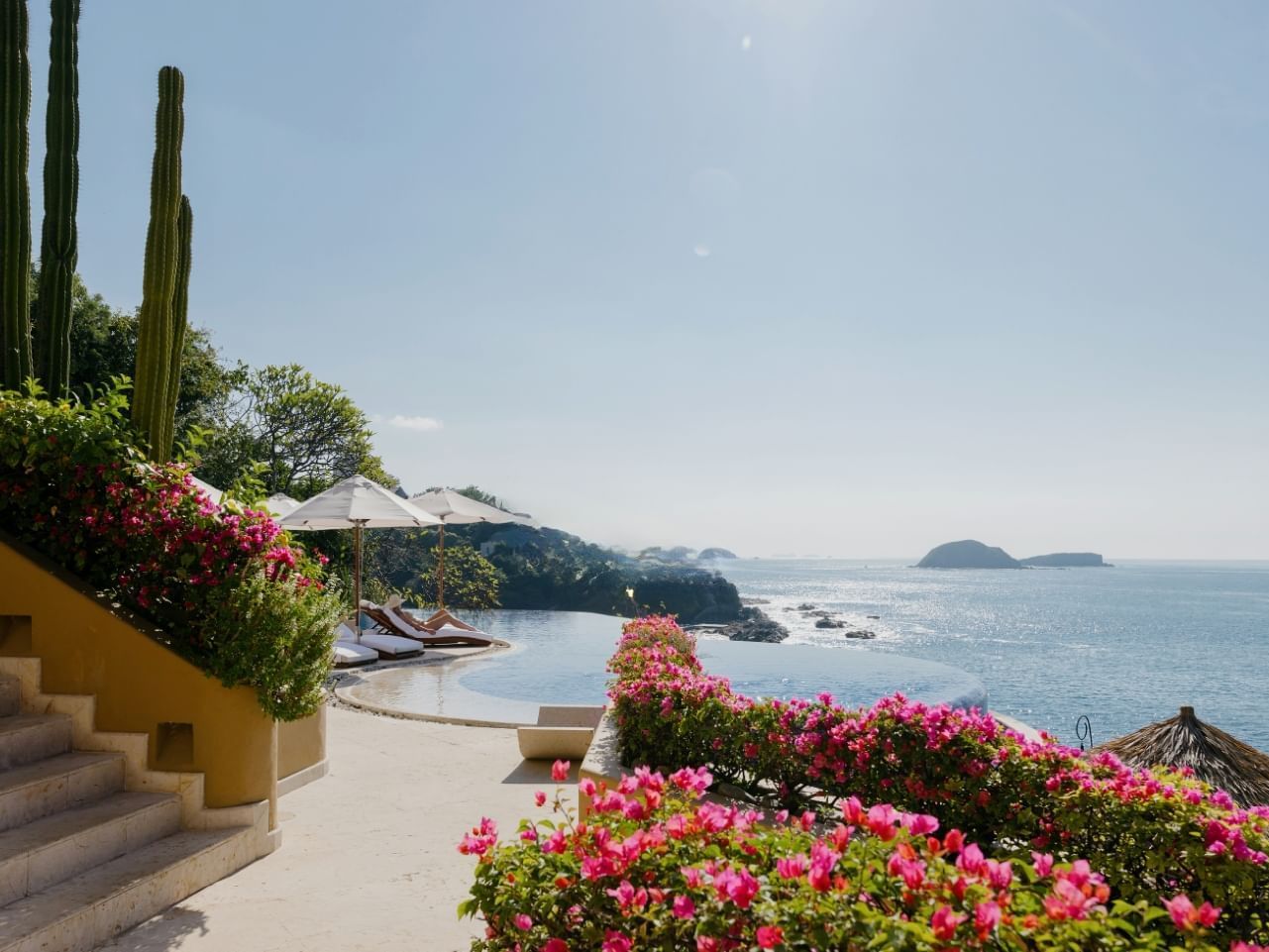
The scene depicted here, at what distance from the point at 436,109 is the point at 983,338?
45.9ft

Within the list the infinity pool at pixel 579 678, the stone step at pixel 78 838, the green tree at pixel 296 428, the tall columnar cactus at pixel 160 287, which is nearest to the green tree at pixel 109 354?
the green tree at pixel 296 428

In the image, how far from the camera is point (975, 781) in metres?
3.26

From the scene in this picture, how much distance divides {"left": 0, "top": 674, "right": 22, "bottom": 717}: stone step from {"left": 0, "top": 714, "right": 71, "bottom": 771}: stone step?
5cm

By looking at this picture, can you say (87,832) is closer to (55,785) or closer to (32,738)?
(55,785)

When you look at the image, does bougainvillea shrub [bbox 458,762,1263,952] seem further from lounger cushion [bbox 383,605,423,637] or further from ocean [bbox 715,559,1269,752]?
ocean [bbox 715,559,1269,752]

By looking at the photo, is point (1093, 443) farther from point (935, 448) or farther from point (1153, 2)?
point (1153, 2)

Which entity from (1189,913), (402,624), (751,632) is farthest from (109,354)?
(751,632)

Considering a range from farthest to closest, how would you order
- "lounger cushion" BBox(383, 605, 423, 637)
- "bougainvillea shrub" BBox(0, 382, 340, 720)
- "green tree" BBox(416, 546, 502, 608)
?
1. "green tree" BBox(416, 546, 502, 608)
2. "lounger cushion" BBox(383, 605, 423, 637)
3. "bougainvillea shrub" BBox(0, 382, 340, 720)

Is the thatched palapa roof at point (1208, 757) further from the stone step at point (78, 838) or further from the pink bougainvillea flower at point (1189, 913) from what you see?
the stone step at point (78, 838)

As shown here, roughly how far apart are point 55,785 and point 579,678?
10474mm

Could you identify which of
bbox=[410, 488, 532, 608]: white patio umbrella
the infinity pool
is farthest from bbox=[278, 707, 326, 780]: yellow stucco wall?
A: bbox=[410, 488, 532, 608]: white patio umbrella

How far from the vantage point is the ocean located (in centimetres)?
3105

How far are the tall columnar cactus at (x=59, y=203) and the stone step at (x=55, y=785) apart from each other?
3.48 m

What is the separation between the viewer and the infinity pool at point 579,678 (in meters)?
10.3
